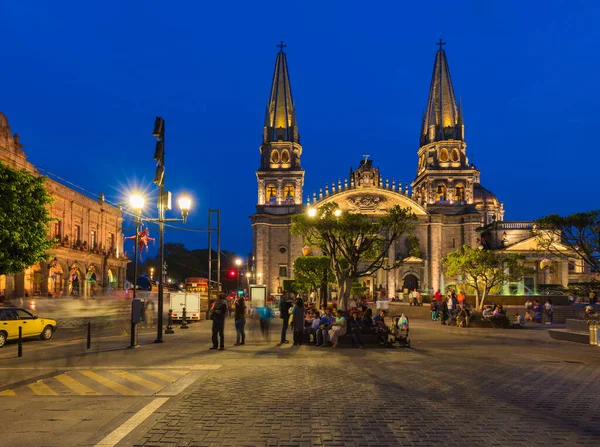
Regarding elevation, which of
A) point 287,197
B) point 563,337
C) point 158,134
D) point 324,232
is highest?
point 287,197

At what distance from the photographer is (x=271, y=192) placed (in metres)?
77.9

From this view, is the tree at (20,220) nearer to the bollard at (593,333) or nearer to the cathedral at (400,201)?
the bollard at (593,333)

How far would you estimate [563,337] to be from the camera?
2203cm

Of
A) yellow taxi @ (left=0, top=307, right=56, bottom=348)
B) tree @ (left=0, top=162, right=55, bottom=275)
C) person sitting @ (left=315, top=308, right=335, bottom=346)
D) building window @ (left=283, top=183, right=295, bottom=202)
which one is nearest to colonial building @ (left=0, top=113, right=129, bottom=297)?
tree @ (left=0, top=162, right=55, bottom=275)

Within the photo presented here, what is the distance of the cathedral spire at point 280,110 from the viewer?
3073 inches

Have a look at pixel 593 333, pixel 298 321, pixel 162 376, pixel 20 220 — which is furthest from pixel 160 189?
pixel 593 333

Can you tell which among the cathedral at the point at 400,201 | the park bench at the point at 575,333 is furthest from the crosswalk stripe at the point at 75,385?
the cathedral at the point at 400,201

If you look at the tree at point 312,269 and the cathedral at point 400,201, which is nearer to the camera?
the tree at point 312,269

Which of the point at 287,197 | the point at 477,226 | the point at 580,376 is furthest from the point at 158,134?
the point at 477,226

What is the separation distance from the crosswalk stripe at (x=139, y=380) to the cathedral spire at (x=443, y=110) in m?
72.2

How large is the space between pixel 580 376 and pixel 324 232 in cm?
2316

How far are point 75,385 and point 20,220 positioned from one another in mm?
15291

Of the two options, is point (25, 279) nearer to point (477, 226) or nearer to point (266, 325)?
point (266, 325)

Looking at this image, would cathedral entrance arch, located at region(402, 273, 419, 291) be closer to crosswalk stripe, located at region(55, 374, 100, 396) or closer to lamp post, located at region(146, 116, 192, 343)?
lamp post, located at region(146, 116, 192, 343)
